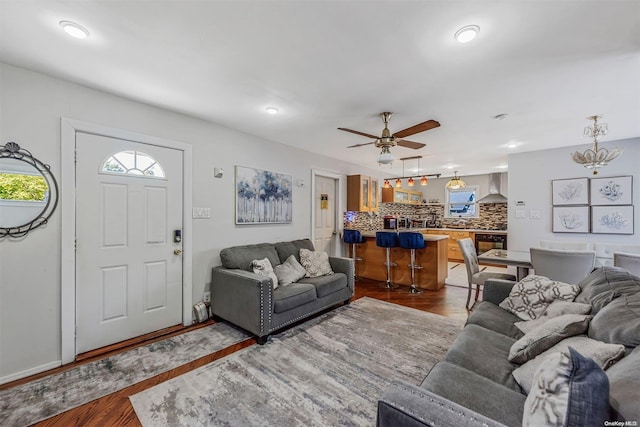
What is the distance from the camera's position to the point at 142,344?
261cm

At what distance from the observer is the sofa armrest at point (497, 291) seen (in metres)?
2.38

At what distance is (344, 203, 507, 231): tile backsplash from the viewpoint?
19.3ft

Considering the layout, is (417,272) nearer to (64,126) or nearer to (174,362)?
(174,362)

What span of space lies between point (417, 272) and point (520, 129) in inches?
104

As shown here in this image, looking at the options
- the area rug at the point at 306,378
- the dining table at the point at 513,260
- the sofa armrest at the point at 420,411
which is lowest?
the area rug at the point at 306,378

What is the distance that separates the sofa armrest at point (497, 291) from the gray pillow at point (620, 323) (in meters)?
0.90

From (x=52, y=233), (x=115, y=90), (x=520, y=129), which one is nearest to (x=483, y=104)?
(x=520, y=129)

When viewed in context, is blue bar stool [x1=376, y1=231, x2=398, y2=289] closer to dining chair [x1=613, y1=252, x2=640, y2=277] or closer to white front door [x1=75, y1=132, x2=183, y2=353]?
dining chair [x1=613, y1=252, x2=640, y2=277]

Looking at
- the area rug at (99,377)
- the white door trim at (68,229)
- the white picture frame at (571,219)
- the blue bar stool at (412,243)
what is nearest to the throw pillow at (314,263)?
the area rug at (99,377)

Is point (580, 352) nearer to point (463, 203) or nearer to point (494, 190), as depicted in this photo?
point (494, 190)

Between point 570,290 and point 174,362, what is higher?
point 570,290

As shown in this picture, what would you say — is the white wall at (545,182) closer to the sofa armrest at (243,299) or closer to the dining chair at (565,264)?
the dining chair at (565,264)

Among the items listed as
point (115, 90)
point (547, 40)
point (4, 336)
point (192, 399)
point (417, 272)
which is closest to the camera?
point (547, 40)

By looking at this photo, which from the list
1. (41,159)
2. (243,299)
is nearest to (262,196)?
(243,299)
